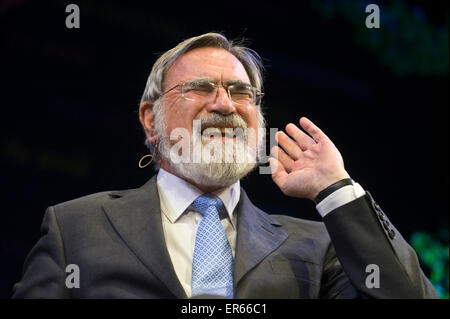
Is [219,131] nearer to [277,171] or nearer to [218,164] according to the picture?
[218,164]

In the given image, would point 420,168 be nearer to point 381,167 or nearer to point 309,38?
point 381,167

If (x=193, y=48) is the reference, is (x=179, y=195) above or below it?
below

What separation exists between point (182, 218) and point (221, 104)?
440mm

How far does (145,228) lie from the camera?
5.98 feet

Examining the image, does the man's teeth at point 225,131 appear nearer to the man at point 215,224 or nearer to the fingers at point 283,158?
the man at point 215,224

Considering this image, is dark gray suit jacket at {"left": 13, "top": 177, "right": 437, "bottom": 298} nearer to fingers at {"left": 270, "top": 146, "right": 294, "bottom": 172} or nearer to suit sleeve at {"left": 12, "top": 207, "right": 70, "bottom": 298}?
suit sleeve at {"left": 12, "top": 207, "right": 70, "bottom": 298}

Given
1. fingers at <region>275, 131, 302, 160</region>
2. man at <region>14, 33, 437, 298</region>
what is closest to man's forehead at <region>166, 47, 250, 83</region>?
man at <region>14, 33, 437, 298</region>

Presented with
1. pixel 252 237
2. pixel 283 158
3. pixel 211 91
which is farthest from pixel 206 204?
pixel 211 91

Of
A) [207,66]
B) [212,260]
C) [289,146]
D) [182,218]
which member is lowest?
[212,260]

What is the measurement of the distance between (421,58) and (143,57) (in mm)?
1881

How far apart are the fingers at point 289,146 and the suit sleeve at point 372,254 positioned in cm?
32

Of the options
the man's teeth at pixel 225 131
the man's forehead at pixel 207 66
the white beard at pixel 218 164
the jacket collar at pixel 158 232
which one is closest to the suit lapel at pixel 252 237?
the jacket collar at pixel 158 232
